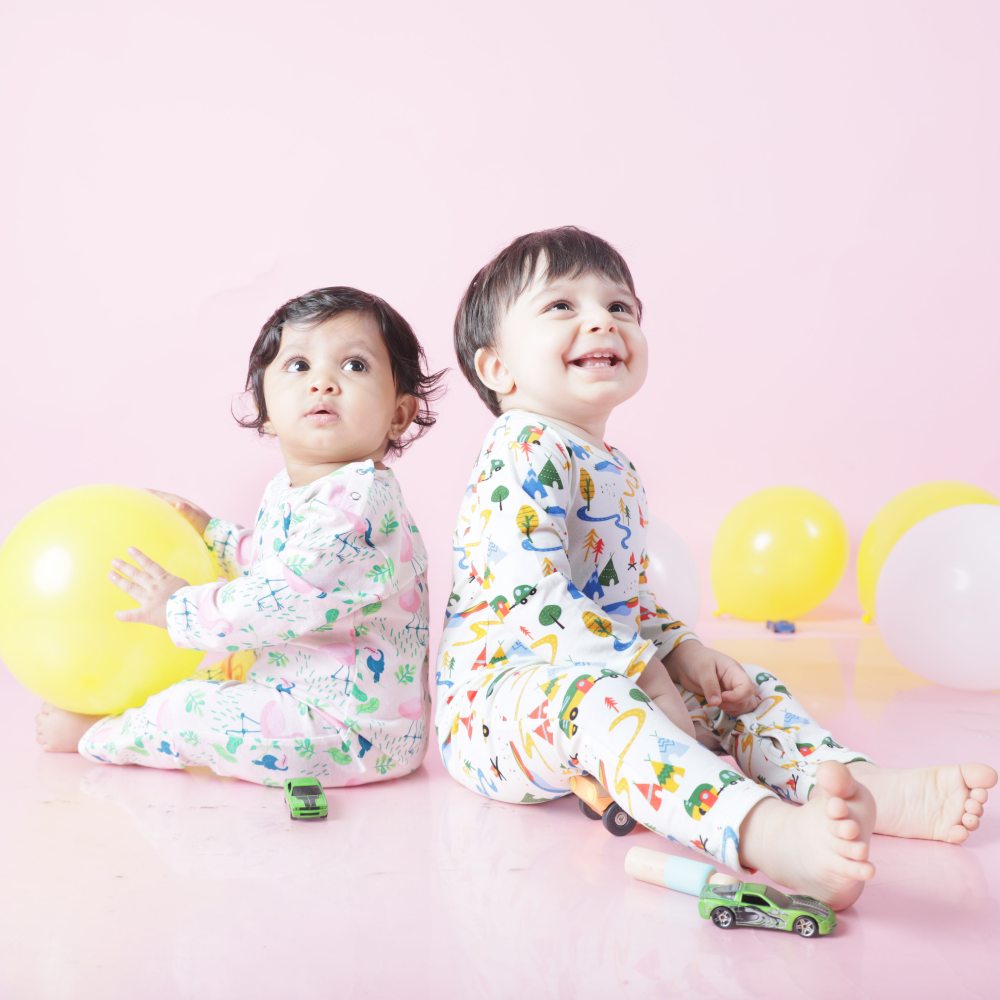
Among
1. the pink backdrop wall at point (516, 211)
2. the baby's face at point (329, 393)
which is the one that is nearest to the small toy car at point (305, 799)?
the baby's face at point (329, 393)

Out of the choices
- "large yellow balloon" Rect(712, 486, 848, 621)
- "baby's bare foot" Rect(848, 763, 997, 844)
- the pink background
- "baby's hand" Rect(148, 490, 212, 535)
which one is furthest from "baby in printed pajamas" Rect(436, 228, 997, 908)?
"large yellow balloon" Rect(712, 486, 848, 621)

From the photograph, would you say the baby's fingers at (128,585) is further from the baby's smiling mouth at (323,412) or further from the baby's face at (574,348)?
the baby's face at (574,348)

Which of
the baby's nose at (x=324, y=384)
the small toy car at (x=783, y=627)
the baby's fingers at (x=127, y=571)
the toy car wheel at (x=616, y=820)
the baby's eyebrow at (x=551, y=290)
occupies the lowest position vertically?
the small toy car at (x=783, y=627)

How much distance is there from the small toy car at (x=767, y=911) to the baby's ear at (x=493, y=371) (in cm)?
84

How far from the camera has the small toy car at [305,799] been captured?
1.60 m

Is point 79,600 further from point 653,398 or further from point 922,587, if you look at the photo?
point 653,398

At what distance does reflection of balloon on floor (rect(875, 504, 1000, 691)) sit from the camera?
2.34m

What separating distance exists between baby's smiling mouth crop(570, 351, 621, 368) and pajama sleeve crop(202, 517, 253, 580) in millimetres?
703

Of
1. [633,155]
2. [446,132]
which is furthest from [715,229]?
[446,132]

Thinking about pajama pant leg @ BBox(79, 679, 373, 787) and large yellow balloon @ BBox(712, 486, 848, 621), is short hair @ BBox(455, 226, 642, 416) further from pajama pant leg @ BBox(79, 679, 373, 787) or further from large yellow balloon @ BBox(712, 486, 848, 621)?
large yellow balloon @ BBox(712, 486, 848, 621)

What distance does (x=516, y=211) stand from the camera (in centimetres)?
359

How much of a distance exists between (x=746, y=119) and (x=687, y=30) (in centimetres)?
32

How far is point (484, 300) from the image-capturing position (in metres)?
1.82

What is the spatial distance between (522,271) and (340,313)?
30 cm
